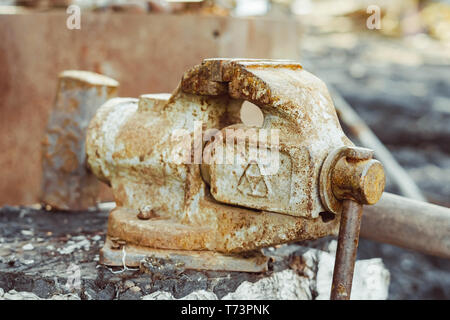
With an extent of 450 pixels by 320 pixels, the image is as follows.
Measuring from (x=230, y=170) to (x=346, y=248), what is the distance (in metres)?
0.35

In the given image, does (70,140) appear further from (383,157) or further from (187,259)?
(383,157)

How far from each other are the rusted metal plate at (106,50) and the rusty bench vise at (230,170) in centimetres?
109

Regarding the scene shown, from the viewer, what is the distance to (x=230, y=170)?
149 cm

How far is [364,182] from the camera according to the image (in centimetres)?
130

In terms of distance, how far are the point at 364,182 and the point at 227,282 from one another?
49cm

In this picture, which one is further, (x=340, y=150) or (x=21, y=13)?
(x=21, y=13)

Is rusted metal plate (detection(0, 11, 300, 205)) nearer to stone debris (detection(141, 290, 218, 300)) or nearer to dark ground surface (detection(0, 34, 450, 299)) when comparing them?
dark ground surface (detection(0, 34, 450, 299))

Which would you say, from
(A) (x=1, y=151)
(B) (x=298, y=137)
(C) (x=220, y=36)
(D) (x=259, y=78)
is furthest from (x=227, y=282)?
(A) (x=1, y=151)

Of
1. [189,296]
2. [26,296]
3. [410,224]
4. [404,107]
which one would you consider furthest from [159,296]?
[404,107]

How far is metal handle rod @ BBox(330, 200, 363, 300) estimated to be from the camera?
134 centimetres

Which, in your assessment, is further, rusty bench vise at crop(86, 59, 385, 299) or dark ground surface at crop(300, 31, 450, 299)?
dark ground surface at crop(300, 31, 450, 299)

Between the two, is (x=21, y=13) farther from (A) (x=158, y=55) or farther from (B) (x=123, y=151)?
(B) (x=123, y=151)

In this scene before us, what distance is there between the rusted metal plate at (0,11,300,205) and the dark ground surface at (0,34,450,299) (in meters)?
0.97

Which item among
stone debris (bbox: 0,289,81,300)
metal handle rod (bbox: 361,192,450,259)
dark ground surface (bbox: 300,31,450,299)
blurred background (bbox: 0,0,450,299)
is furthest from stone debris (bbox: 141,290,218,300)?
dark ground surface (bbox: 300,31,450,299)
